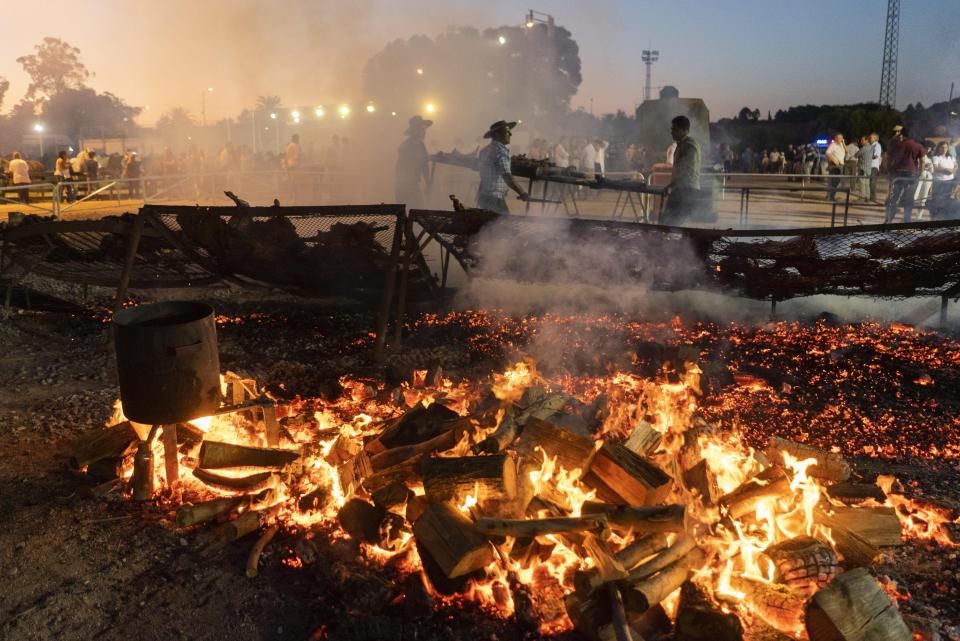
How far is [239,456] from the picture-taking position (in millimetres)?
4020

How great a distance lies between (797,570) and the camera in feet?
10.0

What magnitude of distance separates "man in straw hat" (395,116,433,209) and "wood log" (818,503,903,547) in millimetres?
11112

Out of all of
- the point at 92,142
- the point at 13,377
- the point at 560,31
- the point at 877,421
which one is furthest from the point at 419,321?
the point at 560,31

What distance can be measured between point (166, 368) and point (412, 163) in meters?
10.3

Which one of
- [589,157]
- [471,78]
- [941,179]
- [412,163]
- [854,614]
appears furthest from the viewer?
[471,78]

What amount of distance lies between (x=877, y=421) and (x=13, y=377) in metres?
7.39

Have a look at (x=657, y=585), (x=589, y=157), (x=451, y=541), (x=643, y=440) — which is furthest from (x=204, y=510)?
(x=589, y=157)

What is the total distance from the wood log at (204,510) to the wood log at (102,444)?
781mm

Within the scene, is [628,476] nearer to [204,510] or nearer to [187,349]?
[204,510]

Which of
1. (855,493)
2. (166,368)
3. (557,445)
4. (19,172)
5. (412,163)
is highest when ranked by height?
(19,172)

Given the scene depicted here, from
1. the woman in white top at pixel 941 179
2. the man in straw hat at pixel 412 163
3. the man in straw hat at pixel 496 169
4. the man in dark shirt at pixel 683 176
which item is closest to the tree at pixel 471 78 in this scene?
the man in straw hat at pixel 412 163

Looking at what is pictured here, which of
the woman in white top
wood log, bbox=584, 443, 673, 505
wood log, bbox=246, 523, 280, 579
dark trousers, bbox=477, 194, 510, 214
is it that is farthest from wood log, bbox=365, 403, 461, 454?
the woman in white top

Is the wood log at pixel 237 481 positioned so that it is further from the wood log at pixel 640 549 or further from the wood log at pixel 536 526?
the wood log at pixel 640 549

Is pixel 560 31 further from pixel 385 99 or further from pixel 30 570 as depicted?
pixel 30 570
